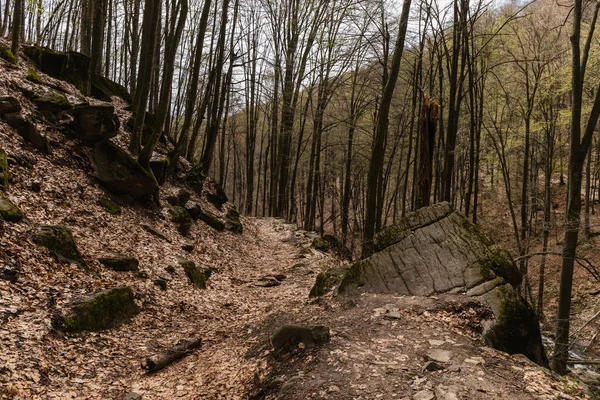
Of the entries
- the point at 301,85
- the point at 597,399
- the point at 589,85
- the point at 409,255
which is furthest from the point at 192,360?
the point at 589,85

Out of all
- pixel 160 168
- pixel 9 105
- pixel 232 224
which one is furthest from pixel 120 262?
pixel 232 224

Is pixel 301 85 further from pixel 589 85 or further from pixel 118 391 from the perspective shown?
pixel 118 391

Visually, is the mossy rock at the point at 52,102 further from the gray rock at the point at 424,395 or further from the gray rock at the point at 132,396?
the gray rock at the point at 424,395

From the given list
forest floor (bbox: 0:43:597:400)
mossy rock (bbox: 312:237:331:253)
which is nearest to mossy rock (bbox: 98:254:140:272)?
forest floor (bbox: 0:43:597:400)

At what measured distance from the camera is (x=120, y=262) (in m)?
7.07

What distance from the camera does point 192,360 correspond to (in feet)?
17.4

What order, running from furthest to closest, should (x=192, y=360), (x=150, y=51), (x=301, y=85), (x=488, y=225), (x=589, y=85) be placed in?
(x=488, y=225) < (x=301, y=85) < (x=589, y=85) < (x=150, y=51) < (x=192, y=360)

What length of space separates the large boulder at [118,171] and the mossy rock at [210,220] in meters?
2.93

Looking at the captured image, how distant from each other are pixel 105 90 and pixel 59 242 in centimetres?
981

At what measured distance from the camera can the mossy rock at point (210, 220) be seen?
12945mm

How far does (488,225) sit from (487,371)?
70.3ft

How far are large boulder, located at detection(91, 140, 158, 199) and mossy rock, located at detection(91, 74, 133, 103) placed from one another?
4975 millimetres

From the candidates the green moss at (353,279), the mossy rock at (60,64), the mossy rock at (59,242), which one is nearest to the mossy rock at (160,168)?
the mossy rock at (60,64)

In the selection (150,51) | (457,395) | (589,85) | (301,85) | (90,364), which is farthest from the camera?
(301,85)
